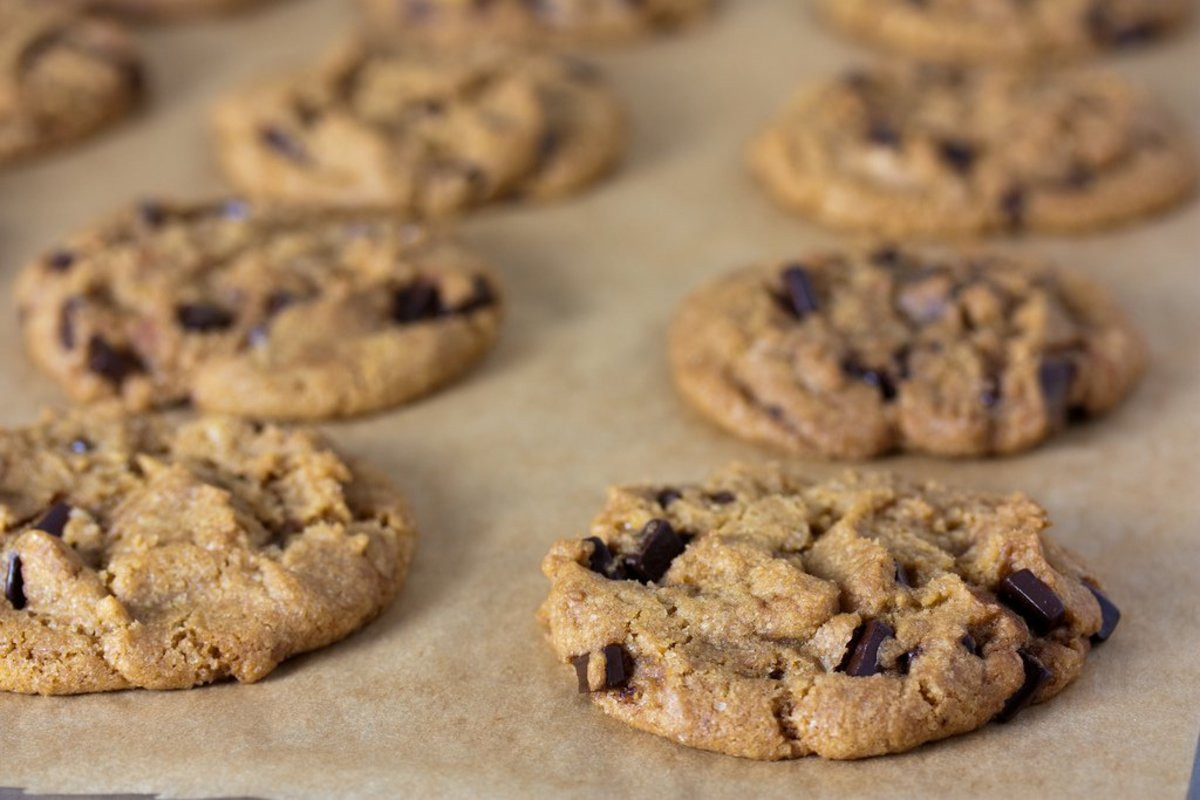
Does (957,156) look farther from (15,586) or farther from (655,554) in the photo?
(15,586)

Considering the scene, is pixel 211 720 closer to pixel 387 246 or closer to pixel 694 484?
pixel 694 484

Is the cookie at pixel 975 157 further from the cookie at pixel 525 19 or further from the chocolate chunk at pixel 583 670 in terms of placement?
the chocolate chunk at pixel 583 670

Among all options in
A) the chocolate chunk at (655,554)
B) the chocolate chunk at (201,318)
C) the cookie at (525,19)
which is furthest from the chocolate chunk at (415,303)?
the cookie at (525,19)

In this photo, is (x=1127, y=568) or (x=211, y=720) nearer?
(x=211, y=720)

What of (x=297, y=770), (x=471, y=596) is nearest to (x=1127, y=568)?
(x=471, y=596)

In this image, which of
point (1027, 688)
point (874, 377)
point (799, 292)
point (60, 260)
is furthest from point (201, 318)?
point (1027, 688)

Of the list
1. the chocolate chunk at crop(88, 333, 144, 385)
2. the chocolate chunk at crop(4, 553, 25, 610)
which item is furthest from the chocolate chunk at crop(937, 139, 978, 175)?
the chocolate chunk at crop(4, 553, 25, 610)

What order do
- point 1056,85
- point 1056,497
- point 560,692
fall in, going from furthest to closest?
point 1056,85 < point 1056,497 < point 560,692

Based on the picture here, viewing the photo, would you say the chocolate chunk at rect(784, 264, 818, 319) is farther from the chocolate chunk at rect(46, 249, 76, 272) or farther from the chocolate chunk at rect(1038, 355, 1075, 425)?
the chocolate chunk at rect(46, 249, 76, 272)
